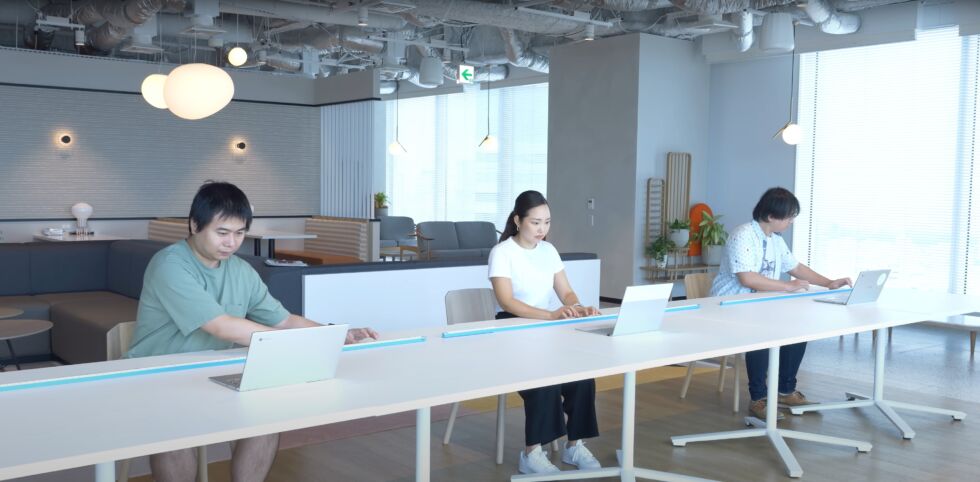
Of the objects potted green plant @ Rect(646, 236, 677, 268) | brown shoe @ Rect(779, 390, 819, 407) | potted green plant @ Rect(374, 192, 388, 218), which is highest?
potted green plant @ Rect(374, 192, 388, 218)

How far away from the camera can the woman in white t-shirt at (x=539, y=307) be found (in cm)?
375

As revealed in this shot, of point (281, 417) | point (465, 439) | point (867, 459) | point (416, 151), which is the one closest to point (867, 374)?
point (867, 459)

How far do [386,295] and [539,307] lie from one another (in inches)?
73.2

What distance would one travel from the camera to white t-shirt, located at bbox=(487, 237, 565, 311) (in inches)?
157

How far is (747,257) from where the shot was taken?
4875mm

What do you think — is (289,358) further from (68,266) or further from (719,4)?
(719,4)

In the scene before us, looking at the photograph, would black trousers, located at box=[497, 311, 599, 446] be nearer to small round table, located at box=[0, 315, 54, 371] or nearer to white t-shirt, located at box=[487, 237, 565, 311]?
white t-shirt, located at box=[487, 237, 565, 311]

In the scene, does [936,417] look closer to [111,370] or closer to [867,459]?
[867,459]

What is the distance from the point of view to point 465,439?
4402mm

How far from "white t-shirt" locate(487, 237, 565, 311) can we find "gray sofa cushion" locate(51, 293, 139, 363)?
8.60 feet

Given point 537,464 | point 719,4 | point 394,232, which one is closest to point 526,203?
point 537,464

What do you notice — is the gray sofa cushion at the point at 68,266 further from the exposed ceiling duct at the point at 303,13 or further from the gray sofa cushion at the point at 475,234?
the gray sofa cushion at the point at 475,234

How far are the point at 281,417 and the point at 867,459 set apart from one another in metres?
3.09

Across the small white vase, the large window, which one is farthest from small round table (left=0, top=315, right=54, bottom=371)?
the large window
